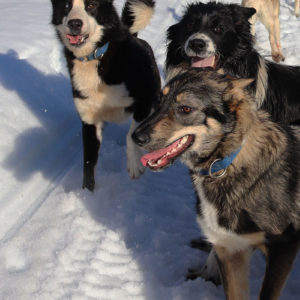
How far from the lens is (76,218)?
12.1 ft

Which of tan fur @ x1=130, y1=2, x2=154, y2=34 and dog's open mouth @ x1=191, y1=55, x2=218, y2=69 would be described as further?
tan fur @ x1=130, y1=2, x2=154, y2=34

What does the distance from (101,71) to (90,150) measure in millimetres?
804

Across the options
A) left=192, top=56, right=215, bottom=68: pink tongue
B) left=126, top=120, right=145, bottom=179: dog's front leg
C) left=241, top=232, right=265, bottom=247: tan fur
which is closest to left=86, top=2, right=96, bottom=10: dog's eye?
left=192, top=56, right=215, bottom=68: pink tongue

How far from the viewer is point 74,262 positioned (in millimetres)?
3186

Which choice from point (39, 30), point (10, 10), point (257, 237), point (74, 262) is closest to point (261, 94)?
point (257, 237)

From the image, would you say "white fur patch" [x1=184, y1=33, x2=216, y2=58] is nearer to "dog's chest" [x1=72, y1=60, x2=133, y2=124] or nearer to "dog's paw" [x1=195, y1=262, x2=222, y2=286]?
"dog's chest" [x1=72, y1=60, x2=133, y2=124]

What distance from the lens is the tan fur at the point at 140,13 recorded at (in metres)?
4.75

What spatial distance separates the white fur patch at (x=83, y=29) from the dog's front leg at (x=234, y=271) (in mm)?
2298

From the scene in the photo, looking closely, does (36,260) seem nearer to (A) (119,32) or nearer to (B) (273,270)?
(B) (273,270)

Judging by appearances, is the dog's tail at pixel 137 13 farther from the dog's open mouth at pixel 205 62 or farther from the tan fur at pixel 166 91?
the tan fur at pixel 166 91

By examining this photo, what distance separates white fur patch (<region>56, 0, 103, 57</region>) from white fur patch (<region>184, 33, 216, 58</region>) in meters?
0.86

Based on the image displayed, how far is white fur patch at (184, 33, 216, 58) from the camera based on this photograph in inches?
148

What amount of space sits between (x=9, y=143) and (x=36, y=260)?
178 centimetres

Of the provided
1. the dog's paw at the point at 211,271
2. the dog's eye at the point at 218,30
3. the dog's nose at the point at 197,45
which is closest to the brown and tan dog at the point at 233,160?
the dog's paw at the point at 211,271
